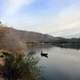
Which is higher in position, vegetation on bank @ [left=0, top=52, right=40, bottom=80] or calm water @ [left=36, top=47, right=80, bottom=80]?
vegetation on bank @ [left=0, top=52, right=40, bottom=80]

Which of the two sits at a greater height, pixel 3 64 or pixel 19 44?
pixel 19 44

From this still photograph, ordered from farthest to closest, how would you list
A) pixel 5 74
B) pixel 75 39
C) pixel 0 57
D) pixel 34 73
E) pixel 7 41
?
pixel 75 39 → pixel 7 41 → pixel 0 57 → pixel 34 73 → pixel 5 74

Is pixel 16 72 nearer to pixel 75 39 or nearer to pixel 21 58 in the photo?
pixel 21 58

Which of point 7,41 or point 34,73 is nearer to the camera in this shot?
point 34,73

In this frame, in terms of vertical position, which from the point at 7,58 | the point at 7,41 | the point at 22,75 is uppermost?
the point at 7,41

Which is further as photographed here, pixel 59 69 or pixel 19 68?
pixel 59 69

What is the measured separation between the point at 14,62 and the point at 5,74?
145 cm

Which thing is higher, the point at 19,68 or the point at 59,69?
the point at 19,68

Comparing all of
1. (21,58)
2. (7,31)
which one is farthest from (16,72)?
(7,31)

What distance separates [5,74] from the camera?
44.2 ft

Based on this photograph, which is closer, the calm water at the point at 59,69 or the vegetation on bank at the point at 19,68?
the vegetation on bank at the point at 19,68

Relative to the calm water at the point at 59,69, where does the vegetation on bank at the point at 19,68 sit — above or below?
above

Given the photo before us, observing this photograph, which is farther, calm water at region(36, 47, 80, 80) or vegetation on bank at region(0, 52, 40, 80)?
calm water at region(36, 47, 80, 80)

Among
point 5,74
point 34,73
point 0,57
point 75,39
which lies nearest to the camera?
point 5,74
